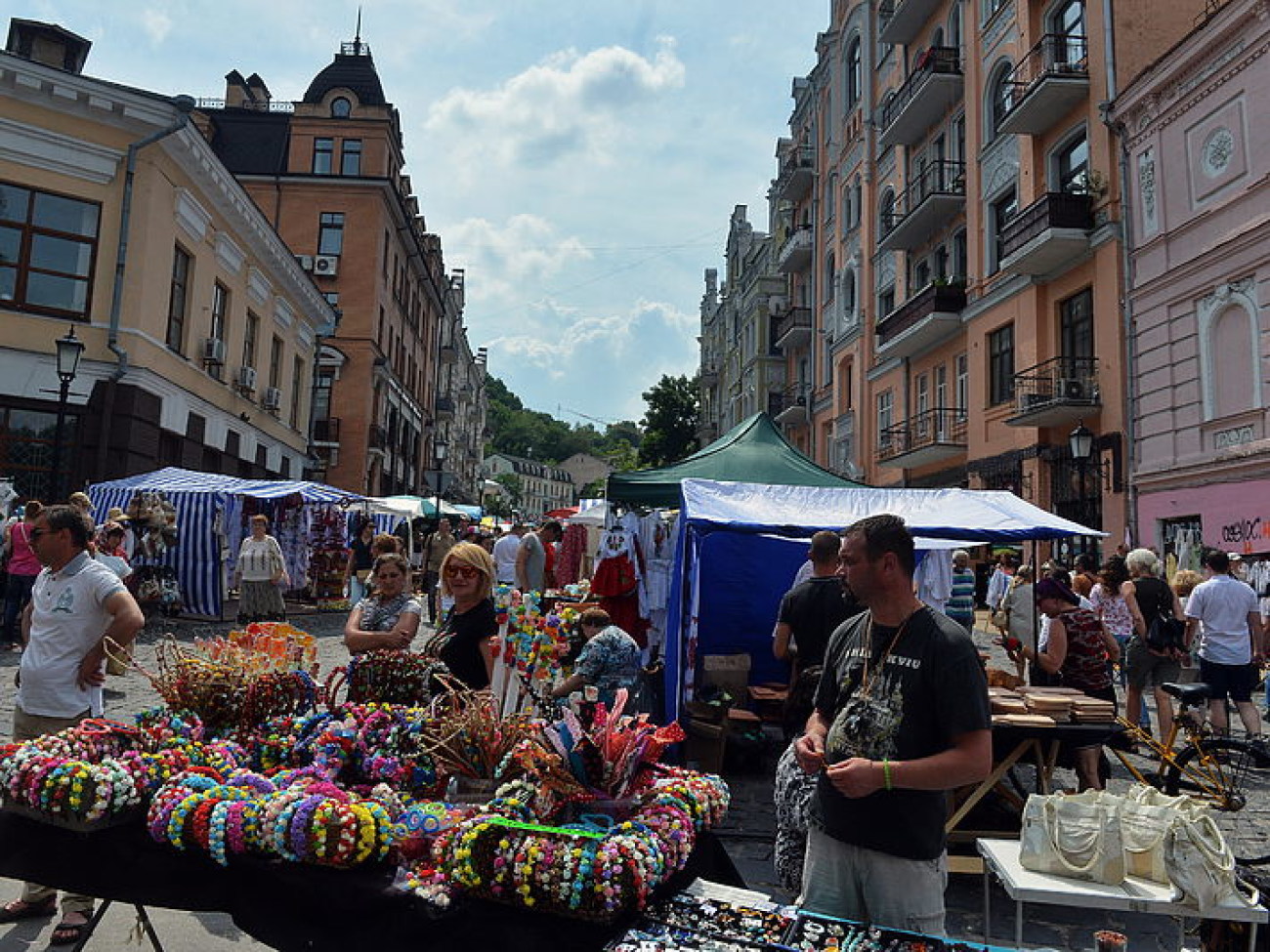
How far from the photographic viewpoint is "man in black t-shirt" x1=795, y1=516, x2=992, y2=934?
2537mm

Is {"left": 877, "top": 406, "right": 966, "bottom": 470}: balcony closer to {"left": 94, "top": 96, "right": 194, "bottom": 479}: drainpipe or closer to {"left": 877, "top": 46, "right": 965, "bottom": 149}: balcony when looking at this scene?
{"left": 877, "top": 46, "right": 965, "bottom": 149}: balcony

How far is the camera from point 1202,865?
10.4ft

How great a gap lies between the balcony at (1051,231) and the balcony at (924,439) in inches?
205

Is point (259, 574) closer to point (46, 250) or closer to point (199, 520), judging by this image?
point (199, 520)

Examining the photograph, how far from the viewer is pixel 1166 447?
1504cm

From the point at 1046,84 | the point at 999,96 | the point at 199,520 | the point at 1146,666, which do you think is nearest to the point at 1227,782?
the point at 1146,666

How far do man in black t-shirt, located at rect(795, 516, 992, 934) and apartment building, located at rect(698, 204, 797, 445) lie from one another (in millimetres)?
34650

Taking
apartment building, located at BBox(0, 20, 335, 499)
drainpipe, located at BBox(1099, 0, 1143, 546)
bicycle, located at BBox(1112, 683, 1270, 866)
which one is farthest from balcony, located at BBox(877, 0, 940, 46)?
bicycle, located at BBox(1112, 683, 1270, 866)

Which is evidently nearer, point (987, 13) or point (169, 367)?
point (169, 367)

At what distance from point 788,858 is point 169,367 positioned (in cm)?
1729

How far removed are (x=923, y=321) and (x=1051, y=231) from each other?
227 inches

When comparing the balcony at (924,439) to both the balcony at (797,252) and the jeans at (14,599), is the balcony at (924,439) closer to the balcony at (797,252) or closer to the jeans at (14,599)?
the balcony at (797,252)

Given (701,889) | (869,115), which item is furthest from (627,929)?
(869,115)

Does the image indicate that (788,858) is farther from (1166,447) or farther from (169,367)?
(169,367)
